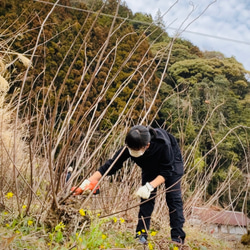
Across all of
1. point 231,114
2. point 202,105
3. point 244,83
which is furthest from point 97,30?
point 244,83

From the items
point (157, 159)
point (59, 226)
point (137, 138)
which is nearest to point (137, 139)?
point (137, 138)

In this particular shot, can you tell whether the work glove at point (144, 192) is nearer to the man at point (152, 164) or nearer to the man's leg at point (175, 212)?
the man at point (152, 164)

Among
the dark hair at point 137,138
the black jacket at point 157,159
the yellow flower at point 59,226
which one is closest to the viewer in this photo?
the yellow flower at point 59,226

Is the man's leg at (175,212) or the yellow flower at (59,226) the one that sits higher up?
the man's leg at (175,212)

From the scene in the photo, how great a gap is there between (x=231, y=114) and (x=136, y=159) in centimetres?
1619

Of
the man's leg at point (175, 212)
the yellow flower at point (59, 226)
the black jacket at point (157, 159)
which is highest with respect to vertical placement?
the black jacket at point (157, 159)

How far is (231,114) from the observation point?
57.1 feet

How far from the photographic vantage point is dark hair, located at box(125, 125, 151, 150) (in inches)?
81.1

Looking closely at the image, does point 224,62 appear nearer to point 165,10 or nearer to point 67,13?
point 67,13

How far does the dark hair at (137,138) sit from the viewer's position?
6.76 feet

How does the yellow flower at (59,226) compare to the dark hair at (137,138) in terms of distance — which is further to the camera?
the dark hair at (137,138)

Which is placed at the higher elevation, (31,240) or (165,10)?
(165,10)

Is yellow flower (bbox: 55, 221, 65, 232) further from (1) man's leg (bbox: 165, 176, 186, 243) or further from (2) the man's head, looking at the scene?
(1) man's leg (bbox: 165, 176, 186, 243)

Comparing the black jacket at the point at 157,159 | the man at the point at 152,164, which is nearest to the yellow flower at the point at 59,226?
the man at the point at 152,164
